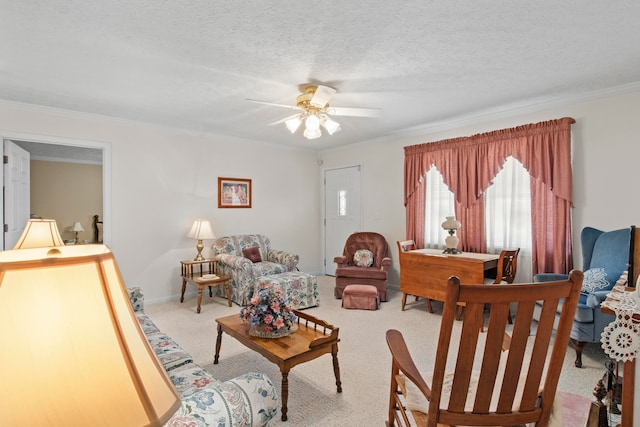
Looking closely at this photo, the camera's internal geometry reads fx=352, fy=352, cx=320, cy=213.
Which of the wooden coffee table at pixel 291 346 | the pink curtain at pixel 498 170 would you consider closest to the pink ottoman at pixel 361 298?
the pink curtain at pixel 498 170

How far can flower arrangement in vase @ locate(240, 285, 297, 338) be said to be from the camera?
236cm

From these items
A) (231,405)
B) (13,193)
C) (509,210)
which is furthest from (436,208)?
(13,193)

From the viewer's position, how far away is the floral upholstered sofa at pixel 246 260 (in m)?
4.37

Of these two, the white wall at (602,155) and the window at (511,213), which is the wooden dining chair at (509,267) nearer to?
the window at (511,213)

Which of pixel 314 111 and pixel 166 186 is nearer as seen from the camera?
pixel 314 111

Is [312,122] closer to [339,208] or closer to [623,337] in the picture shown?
[623,337]

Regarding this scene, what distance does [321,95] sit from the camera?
9.89ft

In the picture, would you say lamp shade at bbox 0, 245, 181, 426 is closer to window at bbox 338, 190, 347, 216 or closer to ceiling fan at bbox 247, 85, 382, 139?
ceiling fan at bbox 247, 85, 382, 139

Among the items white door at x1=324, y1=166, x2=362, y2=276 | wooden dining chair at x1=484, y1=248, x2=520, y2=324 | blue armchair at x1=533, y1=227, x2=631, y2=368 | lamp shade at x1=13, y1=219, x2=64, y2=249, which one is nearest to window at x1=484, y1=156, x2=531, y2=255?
wooden dining chair at x1=484, y1=248, x2=520, y2=324

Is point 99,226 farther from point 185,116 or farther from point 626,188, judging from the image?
point 626,188

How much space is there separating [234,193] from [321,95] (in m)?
2.82

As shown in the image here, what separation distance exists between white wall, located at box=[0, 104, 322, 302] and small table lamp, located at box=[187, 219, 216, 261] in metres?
0.27

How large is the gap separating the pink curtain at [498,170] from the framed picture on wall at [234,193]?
2.46 m

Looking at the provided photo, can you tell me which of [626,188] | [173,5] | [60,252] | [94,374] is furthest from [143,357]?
[626,188]
